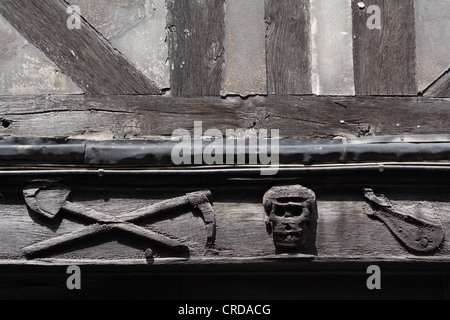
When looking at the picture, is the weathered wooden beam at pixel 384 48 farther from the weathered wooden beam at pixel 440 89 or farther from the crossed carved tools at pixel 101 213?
the crossed carved tools at pixel 101 213

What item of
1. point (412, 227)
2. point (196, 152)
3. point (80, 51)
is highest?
point (80, 51)

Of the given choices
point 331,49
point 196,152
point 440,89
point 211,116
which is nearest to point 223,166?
point 196,152

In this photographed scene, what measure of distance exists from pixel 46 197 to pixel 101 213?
19 cm

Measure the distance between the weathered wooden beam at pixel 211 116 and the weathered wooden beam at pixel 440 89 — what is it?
67 mm

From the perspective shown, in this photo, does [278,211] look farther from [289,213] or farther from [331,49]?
[331,49]

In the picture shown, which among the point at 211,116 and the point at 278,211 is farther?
the point at 211,116

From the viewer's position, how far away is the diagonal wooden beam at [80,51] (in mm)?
3131

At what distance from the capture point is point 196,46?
314 cm

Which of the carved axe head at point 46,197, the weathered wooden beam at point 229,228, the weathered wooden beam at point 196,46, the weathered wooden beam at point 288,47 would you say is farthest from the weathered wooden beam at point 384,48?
the carved axe head at point 46,197

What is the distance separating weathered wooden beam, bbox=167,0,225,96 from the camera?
313 cm

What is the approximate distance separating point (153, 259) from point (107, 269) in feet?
0.56

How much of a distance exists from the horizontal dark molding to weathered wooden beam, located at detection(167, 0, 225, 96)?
25 centimetres
